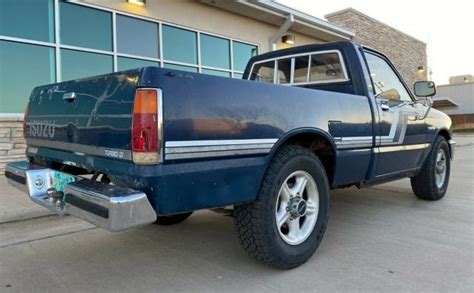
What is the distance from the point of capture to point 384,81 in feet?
15.0

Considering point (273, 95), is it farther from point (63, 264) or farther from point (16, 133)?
point (16, 133)

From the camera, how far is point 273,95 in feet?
9.58

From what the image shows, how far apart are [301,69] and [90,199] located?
307 centimetres

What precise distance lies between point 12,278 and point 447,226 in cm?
422

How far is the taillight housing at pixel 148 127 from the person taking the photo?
228 centimetres

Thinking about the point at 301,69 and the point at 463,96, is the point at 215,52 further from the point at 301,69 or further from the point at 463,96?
the point at 463,96

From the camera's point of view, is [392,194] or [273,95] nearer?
[273,95]

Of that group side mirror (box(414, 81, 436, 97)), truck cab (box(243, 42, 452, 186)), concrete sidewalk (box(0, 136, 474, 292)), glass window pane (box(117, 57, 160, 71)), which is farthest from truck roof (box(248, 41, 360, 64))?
glass window pane (box(117, 57, 160, 71))

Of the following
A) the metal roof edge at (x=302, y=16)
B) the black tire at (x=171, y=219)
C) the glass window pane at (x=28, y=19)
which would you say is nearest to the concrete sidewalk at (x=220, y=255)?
the black tire at (x=171, y=219)

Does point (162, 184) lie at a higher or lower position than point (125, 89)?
lower

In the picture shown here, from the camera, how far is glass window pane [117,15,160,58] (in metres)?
8.44

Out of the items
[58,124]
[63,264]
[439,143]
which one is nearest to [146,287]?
[63,264]

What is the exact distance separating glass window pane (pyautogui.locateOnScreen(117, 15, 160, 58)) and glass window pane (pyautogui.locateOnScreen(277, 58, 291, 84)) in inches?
187

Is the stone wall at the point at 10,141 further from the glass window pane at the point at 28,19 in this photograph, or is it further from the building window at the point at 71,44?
the glass window pane at the point at 28,19
